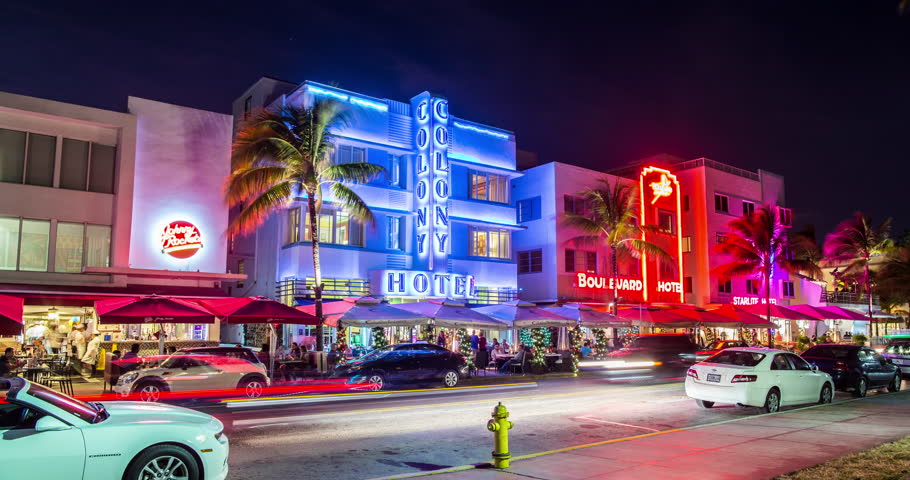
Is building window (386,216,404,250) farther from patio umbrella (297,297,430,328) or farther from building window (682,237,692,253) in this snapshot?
building window (682,237,692,253)

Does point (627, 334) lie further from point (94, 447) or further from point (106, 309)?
point (94, 447)

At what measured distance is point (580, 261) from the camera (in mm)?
41438

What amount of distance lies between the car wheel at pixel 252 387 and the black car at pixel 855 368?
644 inches

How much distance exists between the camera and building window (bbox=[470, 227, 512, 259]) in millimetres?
37219

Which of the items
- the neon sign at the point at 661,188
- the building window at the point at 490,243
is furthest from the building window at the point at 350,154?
the neon sign at the point at 661,188

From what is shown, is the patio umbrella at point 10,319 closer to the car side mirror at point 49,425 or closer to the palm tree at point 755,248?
the car side mirror at point 49,425

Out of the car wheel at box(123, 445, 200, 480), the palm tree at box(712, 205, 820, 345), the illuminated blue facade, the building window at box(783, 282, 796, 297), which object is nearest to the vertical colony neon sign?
the palm tree at box(712, 205, 820, 345)

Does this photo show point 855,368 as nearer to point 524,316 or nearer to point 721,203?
point 524,316

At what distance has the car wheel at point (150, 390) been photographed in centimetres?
1728

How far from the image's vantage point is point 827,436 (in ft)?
40.0

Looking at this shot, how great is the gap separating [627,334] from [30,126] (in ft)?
106

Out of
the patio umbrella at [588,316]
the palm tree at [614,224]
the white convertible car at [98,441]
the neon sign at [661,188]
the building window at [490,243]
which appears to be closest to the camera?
the white convertible car at [98,441]

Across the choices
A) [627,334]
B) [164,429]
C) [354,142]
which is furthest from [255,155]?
[627,334]

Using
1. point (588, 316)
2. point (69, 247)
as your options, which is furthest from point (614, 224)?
point (69, 247)
